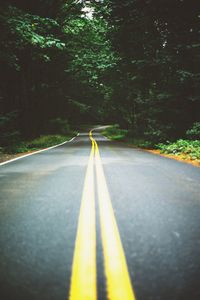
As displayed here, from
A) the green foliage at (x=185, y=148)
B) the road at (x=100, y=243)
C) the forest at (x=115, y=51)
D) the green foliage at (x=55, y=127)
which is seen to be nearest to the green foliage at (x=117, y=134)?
the forest at (x=115, y=51)

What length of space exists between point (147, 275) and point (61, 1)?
24995 millimetres

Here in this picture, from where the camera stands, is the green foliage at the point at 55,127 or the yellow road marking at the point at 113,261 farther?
the green foliage at the point at 55,127

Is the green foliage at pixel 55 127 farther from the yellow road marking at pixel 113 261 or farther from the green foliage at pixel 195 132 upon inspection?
the yellow road marking at pixel 113 261

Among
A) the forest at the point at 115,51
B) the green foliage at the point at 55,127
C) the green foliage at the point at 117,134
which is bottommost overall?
the green foliage at the point at 117,134

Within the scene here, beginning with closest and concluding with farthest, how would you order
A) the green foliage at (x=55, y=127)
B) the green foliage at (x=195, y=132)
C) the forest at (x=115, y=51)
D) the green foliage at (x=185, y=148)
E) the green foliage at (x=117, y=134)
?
the green foliage at (x=185, y=148) < the forest at (x=115, y=51) < the green foliage at (x=195, y=132) < the green foliage at (x=117, y=134) < the green foliage at (x=55, y=127)

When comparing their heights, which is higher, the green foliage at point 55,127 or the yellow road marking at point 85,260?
the yellow road marking at point 85,260

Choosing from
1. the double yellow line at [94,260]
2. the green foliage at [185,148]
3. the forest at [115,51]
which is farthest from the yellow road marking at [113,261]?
the forest at [115,51]

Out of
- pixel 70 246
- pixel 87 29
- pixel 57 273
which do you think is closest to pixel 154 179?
pixel 70 246

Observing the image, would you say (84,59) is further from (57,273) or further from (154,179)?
(57,273)

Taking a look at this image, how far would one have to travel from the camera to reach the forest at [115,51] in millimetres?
13922

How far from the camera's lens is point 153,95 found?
700 inches

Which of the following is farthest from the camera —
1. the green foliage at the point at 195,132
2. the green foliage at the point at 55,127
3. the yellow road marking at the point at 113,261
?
the green foliage at the point at 55,127

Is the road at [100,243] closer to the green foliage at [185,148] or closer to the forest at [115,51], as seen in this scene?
the green foliage at [185,148]

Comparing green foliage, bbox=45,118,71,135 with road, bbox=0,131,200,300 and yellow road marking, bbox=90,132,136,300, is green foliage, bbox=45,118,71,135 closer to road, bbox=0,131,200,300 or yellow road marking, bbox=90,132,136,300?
road, bbox=0,131,200,300
